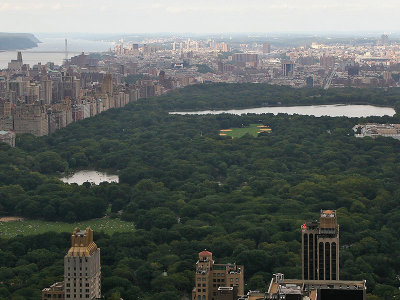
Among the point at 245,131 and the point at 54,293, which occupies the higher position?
the point at 54,293

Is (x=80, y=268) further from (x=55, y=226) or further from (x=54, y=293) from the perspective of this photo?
(x=55, y=226)

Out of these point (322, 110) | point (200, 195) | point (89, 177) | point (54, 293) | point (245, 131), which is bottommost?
point (322, 110)

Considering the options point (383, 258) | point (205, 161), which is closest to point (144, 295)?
point (383, 258)

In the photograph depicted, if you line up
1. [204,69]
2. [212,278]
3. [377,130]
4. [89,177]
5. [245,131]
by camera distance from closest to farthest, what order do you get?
[212,278], [89,177], [377,130], [245,131], [204,69]

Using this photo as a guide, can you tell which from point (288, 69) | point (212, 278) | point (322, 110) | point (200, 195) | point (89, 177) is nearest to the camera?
point (212, 278)

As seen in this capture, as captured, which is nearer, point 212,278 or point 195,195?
point 212,278

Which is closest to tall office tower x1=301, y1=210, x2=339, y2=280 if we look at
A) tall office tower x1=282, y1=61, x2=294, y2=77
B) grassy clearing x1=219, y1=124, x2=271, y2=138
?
grassy clearing x1=219, y1=124, x2=271, y2=138

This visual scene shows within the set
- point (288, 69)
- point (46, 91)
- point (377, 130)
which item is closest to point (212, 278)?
point (377, 130)
